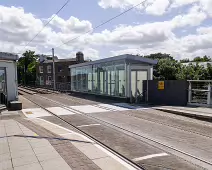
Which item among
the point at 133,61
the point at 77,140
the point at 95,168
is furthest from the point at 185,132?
the point at 133,61

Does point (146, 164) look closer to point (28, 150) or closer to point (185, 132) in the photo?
point (28, 150)

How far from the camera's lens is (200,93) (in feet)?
43.7

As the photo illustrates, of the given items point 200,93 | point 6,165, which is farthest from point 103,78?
point 6,165

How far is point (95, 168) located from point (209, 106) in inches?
417

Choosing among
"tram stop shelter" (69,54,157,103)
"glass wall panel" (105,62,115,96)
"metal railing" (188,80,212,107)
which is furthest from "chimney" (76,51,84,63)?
"metal railing" (188,80,212,107)

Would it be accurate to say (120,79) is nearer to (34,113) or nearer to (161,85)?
(161,85)

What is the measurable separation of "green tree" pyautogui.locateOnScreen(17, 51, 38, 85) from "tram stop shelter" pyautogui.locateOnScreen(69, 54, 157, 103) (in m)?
46.8

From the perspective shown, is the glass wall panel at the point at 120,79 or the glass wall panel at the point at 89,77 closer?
the glass wall panel at the point at 120,79

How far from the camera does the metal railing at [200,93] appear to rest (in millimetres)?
12784

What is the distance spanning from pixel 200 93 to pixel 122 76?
644 cm

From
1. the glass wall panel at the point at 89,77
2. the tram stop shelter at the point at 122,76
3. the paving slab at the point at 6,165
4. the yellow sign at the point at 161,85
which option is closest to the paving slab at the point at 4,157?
the paving slab at the point at 6,165

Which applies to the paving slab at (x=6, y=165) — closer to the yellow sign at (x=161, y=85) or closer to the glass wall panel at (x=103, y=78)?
the yellow sign at (x=161, y=85)

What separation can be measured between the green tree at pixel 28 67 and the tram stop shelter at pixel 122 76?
46.8 m

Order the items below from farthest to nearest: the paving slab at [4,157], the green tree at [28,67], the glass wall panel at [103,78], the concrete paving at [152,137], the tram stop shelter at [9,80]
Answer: the green tree at [28,67], the glass wall panel at [103,78], the tram stop shelter at [9,80], the concrete paving at [152,137], the paving slab at [4,157]
